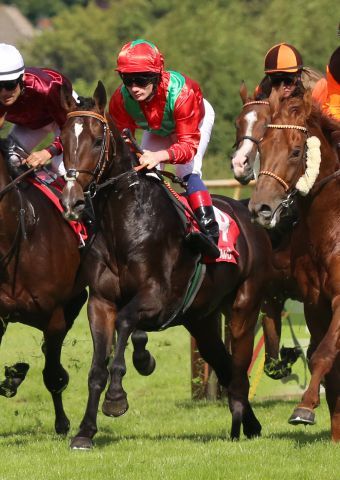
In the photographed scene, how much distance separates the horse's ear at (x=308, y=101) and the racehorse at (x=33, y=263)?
1948 millimetres

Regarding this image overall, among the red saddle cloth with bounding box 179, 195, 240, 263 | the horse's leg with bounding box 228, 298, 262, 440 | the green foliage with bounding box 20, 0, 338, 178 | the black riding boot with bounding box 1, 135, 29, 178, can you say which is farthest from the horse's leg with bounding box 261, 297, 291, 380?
the green foliage with bounding box 20, 0, 338, 178

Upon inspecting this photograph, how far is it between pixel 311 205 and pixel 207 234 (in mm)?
955

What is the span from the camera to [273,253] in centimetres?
942

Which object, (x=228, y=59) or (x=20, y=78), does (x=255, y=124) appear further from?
(x=228, y=59)

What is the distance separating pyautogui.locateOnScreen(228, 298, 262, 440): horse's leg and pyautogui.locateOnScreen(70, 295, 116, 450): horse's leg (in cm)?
127

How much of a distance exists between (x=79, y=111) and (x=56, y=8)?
121m

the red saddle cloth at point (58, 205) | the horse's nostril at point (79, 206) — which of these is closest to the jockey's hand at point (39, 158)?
the red saddle cloth at point (58, 205)

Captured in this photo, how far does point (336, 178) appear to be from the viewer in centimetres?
751

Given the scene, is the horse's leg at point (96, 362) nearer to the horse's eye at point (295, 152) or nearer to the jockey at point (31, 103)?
the jockey at point (31, 103)

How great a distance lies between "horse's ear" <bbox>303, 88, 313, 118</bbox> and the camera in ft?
24.3

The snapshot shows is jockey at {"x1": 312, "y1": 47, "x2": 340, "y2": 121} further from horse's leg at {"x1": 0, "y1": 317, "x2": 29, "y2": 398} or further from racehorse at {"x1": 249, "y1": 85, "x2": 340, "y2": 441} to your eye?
horse's leg at {"x1": 0, "y1": 317, "x2": 29, "y2": 398}

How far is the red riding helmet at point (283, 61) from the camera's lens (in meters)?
7.95

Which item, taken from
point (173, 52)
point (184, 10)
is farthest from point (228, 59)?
point (184, 10)

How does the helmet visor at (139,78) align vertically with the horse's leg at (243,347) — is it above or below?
above
